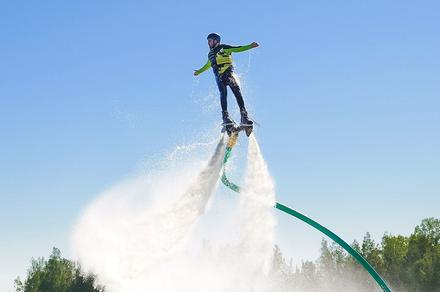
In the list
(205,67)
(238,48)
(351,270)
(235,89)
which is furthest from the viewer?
(351,270)

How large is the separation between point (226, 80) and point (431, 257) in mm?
43952

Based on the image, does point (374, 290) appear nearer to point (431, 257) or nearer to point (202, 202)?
point (431, 257)

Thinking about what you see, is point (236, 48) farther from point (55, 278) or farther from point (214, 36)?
point (55, 278)

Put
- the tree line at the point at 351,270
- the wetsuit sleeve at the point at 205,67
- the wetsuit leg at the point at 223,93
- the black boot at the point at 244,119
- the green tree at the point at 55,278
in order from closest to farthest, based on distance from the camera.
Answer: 1. the wetsuit leg at the point at 223,93
2. the black boot at the point at 244,119
3. the wetsuit sleeve at the point at 205,67
4. the tree line at the point at 351,270
5. the green tree at the point at 55,278

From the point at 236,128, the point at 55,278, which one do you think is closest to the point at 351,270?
the point at 55,278

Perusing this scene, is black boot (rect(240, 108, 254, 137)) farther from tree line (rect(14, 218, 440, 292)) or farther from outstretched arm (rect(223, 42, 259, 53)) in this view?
tree line (rect(14, 218, 440, 292))

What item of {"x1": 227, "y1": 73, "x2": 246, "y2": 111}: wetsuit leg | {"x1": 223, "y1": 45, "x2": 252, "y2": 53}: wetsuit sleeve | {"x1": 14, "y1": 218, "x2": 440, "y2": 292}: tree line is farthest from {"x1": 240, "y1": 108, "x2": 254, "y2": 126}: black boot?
{"x1": 14, "y1": 218, "x2": 440, "y2": 292}: tree line

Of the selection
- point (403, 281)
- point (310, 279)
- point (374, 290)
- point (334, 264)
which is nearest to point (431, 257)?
point (403, 281)

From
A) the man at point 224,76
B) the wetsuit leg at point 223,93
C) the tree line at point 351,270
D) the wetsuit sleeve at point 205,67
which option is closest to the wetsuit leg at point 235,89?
the man at point 224,76

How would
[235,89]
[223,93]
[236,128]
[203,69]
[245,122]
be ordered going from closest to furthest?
[223,93]
[235,89]
[245,122]
[236,128]
[203,69]

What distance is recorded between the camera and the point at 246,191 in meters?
19.7

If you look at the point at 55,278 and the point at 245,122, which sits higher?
the point at 55,278

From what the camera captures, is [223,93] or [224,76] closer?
[223,93]

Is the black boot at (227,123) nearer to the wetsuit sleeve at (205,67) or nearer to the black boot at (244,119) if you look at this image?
the black boot at (244,119)
